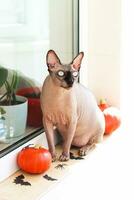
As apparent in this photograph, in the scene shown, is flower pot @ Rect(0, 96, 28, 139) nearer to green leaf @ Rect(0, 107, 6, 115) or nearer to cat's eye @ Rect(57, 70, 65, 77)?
green leaf @ Rect(0, 107, 6, 115)

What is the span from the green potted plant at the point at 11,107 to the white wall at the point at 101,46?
0.41m

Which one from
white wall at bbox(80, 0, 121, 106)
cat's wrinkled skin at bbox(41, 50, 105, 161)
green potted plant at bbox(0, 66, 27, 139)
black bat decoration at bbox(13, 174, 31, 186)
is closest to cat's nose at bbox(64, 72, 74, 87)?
cat's wrinkled skin at bbox(41, 50, 105, 161)

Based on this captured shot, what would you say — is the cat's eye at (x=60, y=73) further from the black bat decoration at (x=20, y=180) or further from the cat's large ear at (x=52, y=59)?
the black bat decoration at (x=20, y=180)

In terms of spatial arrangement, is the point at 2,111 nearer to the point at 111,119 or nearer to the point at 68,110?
the point at 68,110

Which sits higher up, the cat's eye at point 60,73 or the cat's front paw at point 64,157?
the cat's eye at point 60,73

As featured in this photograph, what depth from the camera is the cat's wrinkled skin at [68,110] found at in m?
1.05

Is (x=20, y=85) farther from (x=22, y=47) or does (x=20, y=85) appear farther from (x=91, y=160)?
(x=91, y=160)

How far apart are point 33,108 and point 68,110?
147 millimetres

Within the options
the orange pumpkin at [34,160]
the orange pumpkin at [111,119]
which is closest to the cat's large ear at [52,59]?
the orange pumpkin at [34,160]

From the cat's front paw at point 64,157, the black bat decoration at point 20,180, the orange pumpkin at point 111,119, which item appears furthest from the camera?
the orange pumpkin at point 111,119

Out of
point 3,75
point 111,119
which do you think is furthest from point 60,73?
point 111,119

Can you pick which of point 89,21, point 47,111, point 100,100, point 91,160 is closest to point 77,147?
point 91,160

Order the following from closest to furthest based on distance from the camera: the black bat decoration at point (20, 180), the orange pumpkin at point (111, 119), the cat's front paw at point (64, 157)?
1. the black bat decoration at point (20, 180)
2. the cat's front paw at point (64, 157)
3. the orange pumpkin at point (111, 119)

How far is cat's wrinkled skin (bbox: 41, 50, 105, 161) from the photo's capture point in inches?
41.5
